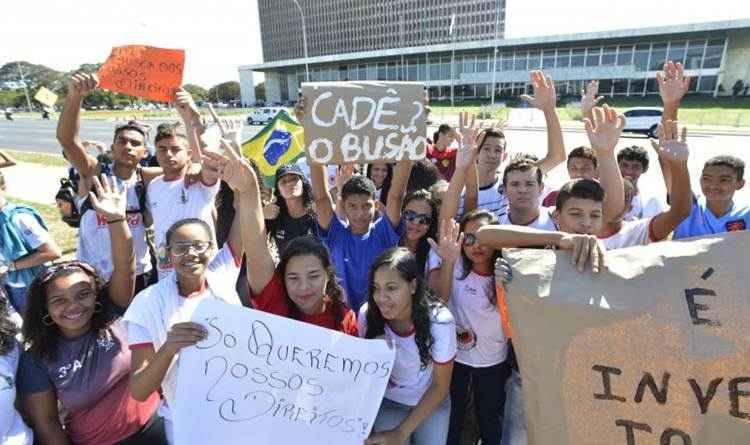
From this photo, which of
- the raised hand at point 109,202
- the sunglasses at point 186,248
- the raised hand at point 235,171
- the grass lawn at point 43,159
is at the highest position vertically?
the raised hand at point 235,171

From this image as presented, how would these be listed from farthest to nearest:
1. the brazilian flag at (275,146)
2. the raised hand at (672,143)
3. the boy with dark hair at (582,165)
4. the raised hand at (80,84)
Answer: the brazilian flag at (275,146)
the boy with dark hair at (582,165)
the raised hand at (80,84)
the raised hand at (672,143)

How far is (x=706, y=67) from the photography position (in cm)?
4756

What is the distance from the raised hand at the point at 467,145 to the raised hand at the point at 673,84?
53.4 inches

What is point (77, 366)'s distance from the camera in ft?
6.90

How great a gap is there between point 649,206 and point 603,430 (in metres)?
2.85

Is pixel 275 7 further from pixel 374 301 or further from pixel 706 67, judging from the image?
pixel 374 301

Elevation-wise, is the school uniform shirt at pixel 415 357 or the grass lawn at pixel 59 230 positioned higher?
the school uniform shirt at pixel 415 357

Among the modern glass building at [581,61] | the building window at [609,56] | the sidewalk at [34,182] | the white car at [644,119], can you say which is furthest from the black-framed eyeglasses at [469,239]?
the building window at [609,56]

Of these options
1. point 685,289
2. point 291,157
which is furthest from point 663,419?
point 291,157

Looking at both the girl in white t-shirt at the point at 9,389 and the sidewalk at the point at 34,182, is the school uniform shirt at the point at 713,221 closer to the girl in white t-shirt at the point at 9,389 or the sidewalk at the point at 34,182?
the girl in white t-shirt at the point at 9,389

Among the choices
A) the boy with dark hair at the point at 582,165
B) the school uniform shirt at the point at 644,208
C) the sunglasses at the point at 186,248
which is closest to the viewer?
the sunglasses at the point at 186,248

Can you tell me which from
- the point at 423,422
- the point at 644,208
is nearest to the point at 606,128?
the point at 644,208

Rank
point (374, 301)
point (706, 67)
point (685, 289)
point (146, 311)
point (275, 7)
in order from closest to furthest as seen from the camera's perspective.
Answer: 1. point (685, 289)
2. point (146, 311)
3. point (374, 301)
4. point (706, 67)
5. point (275, 7)

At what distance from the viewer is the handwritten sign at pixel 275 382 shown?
77.9 inches
